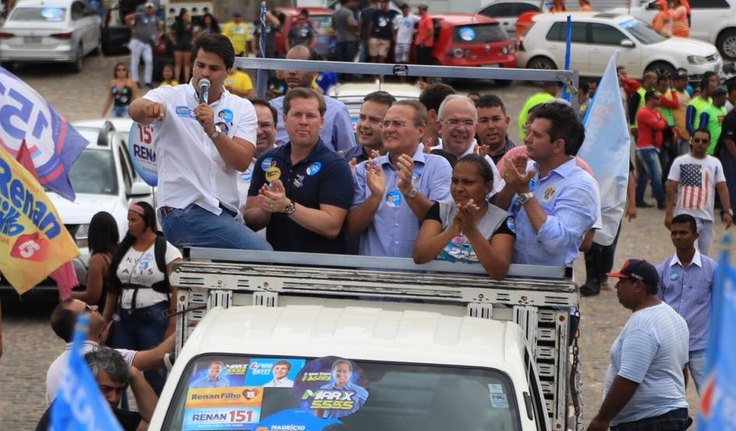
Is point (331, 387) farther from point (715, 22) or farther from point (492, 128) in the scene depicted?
point (715, 22)

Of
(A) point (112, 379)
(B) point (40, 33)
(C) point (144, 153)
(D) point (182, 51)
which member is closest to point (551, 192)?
(A) point (112, 379)

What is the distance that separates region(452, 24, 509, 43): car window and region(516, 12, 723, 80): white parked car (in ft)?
3.33

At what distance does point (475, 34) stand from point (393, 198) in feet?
75.4

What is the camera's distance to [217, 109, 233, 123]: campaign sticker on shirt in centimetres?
796

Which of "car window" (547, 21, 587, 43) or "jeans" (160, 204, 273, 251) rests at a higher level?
"jeans" (160, 204, 273, 251)

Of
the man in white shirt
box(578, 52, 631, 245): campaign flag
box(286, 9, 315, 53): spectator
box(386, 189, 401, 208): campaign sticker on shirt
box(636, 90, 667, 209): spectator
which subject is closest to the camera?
box(386, 189, 401, 208): campaign sticker on shirt

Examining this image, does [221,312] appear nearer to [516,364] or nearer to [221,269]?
[221,269]

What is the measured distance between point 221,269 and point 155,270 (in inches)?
123

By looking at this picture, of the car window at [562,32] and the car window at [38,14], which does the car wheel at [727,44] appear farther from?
the car window at [38,14]

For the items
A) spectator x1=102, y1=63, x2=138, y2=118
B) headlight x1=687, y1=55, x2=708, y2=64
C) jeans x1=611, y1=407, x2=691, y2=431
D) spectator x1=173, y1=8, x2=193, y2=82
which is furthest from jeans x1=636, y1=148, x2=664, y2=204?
jeans x1=611, y1=407, x2=691, y2=431

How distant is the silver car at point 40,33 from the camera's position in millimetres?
31297

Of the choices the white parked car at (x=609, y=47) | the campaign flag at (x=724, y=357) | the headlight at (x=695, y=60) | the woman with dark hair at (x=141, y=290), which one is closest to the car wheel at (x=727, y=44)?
the white parked car at (x=609, y=47)

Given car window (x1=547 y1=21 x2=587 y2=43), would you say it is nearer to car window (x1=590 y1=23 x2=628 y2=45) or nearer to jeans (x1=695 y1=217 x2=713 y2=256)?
car window (x1=590 y1=23 x2=628 y2=45)

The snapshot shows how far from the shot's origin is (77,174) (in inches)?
600
